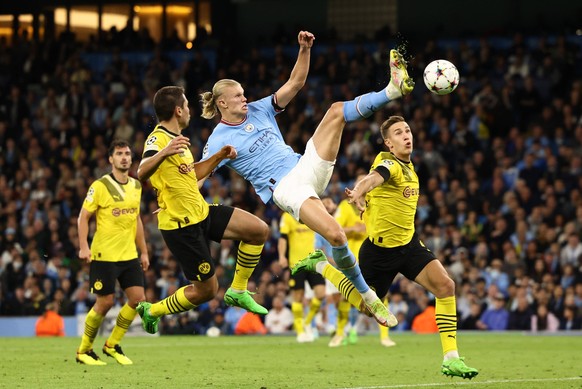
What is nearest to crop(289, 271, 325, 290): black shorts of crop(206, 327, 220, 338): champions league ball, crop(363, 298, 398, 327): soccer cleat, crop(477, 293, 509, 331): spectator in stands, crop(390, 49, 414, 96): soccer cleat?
crop(206, 327, 220, 338): champions league ball

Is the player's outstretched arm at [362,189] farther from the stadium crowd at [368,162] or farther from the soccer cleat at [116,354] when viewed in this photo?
the stadium crowd at [368,162]

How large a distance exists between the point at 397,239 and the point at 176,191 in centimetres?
227

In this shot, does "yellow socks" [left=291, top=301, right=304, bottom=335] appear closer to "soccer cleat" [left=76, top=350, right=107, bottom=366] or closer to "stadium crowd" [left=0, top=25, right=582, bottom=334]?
"stadium crowd" [left=0, top=25, right=582, bottom=334]

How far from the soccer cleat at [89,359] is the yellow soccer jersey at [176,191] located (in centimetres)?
313

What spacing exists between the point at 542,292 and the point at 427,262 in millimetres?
10898

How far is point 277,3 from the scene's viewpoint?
105 feet

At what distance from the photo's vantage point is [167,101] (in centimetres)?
1113

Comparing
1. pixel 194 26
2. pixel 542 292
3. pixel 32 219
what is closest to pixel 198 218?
pixel 542 292

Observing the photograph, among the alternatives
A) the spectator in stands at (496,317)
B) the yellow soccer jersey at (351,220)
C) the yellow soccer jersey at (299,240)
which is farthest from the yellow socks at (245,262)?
the spectator in stands at (496,317)

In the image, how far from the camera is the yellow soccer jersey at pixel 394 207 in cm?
1116

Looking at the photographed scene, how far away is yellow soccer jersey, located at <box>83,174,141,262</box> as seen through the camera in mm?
13953

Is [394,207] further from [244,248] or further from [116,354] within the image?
[116,354]

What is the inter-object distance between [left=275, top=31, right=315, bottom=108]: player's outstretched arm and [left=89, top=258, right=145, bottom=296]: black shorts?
3.79 meters

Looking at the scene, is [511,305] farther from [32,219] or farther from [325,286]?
[32,219]
